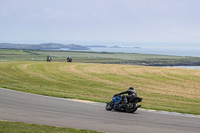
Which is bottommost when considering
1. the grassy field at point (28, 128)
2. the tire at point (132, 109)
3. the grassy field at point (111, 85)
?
the grassy field at point (111, 85)

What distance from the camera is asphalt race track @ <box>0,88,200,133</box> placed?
13.9 m

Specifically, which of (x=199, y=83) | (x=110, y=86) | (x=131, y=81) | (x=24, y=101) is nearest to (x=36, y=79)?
(x=110, y=86)

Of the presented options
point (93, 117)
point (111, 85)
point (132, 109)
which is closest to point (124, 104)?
point (132, 109)

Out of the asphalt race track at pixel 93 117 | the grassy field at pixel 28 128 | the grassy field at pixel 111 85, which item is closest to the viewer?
the grassy field at pixel 28 128

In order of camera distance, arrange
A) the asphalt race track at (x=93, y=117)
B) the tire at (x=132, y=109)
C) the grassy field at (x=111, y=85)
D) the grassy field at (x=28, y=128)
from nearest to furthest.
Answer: the grassy field at (x=28, y=128) < the asphalt race track at (x=93, y=117) < the tire at (x=132, y=109) < the grassy field at (x=111, y=85)

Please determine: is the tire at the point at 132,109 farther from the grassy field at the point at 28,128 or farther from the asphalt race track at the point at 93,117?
the grassy field at the point at 28,128

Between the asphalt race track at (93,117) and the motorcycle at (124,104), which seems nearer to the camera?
the asphalt race track at (93,117)

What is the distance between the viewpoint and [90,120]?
1520 centimetres

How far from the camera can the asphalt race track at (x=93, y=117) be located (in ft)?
45.5

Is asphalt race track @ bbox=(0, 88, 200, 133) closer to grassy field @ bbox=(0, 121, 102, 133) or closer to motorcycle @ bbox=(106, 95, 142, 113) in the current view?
motorcycle @ bbox=(106, 95, 142, 113)

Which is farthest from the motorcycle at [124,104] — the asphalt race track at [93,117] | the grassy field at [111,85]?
the grassy field at [111,85]

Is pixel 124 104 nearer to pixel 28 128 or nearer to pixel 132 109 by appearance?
pixel 132 109

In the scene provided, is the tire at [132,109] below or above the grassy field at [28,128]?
above

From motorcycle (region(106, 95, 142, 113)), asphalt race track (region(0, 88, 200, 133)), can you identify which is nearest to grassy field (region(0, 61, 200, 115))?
asphalt race track (region(0, 88, 200, 133))
